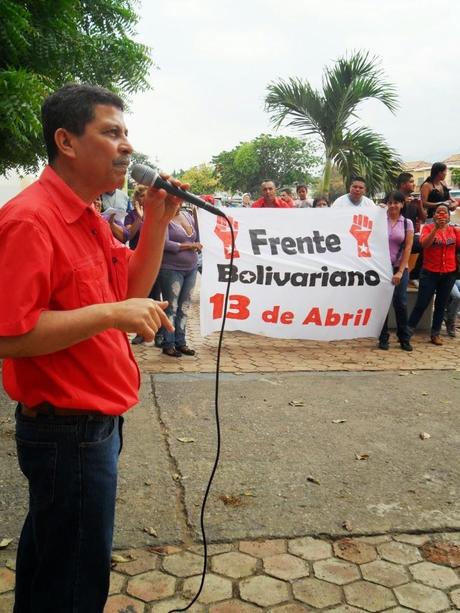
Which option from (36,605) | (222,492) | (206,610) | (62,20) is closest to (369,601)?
(206,610)

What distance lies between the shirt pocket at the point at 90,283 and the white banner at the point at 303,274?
15.9ft

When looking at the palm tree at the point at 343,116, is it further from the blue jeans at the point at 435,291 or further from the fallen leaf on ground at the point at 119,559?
the fallen leaf on ground at the point at 119,559

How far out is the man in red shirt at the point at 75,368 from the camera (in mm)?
1479

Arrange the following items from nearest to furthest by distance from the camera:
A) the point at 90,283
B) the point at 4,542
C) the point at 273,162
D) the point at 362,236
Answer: the point at 90,283
the point at 4,542
the point at 362,236
the point at 273,162

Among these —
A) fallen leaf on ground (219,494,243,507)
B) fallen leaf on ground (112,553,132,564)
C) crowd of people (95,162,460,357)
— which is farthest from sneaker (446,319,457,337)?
fallen leaf on ground (112,553,132,564)

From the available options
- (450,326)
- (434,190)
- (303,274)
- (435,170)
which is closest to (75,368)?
(303,274)

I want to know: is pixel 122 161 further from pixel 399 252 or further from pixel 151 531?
pixel 399 252

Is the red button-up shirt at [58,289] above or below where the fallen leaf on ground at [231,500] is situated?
above

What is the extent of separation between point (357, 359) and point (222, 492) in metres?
3.55

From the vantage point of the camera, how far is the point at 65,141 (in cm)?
159

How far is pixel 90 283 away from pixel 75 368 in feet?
0.82

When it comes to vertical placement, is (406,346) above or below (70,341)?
below

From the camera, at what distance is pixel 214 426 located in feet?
13.8

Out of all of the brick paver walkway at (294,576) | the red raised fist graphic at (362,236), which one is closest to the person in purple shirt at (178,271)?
the red raised fist graphic at (362,236)
